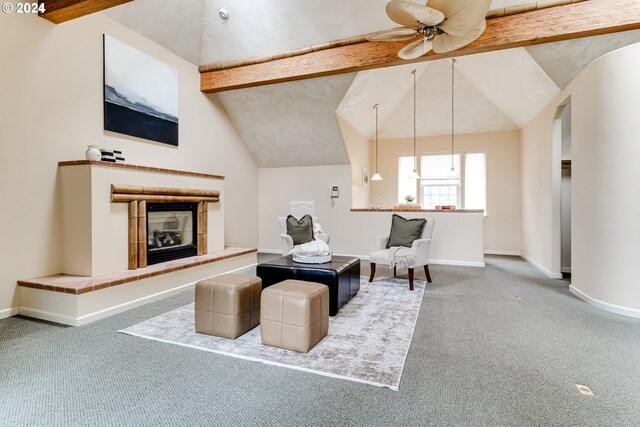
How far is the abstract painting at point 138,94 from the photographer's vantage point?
4.04 m

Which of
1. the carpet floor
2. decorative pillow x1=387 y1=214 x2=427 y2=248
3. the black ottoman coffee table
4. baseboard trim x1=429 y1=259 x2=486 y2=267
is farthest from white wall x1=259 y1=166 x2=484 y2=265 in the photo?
the black ottoman coffee table

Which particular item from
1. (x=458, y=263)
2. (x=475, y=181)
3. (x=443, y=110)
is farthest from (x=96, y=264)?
(x=475, y=181)

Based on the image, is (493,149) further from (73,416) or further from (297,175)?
(73,416)

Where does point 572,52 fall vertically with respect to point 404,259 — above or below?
above

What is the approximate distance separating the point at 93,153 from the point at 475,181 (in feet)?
24.4

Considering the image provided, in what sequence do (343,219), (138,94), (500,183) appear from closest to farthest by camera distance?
(138,94)
(343,219)
(500,183)

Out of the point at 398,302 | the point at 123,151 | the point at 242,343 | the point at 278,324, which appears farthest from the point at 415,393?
the point at 123,151

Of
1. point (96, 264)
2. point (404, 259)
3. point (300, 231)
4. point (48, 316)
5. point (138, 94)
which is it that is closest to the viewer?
point (48, 316)

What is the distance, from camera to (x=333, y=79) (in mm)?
5172

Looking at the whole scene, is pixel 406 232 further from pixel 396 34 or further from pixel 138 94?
pixel 138 94

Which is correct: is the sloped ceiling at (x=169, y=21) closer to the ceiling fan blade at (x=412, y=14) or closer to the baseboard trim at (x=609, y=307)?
the ceiling fan blade at (x=412, y=14)

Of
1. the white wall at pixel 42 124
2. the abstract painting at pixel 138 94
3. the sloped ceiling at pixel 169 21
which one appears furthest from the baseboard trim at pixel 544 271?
the sloped ceiling at pixel 169 21

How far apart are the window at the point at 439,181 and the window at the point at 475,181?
0.61 ft
